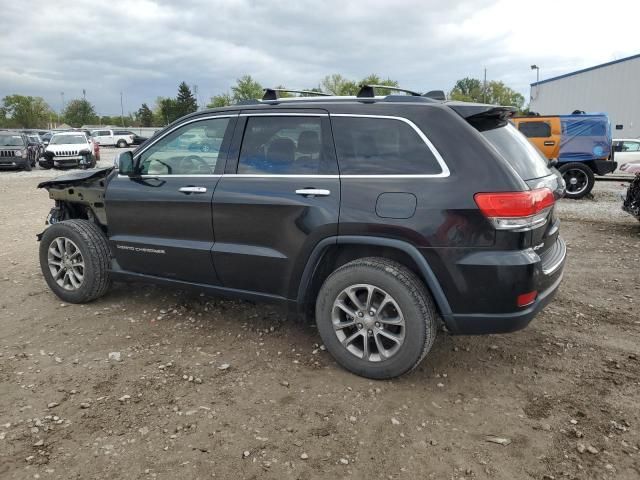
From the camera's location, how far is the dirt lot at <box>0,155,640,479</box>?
2484 millimetres

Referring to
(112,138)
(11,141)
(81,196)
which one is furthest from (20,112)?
(81,196)

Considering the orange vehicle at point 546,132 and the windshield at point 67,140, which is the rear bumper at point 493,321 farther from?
the windshield at point 67,140

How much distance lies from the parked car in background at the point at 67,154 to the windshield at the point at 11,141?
98 centimetres

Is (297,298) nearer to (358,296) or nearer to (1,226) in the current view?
(358,296)

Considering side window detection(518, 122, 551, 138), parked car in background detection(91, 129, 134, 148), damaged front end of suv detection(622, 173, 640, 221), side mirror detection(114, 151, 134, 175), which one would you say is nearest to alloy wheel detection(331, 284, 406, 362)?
side mirror detection(114, 151, 134, 175)

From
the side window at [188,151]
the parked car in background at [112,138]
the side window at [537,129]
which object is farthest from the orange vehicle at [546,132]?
the parked car in background at [112,138]

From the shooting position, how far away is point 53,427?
2.77 metres

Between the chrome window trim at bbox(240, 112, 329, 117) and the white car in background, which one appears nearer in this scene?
the chrome window trim at bbox(240, 112, 329, 117)

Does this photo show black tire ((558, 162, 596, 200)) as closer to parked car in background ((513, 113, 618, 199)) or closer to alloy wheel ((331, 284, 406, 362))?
parked car in background ((513, 113, 618, 199))

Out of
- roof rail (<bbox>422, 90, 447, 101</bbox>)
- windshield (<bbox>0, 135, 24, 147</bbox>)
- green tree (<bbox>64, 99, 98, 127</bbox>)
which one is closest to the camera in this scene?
roof rail (<bbox>422, 90, 447, 101</bbox>)

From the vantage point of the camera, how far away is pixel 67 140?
20547 millimetres

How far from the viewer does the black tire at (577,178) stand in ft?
39.2

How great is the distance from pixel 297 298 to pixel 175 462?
131 centimetres

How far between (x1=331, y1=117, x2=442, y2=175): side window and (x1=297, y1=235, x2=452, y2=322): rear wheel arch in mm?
441
